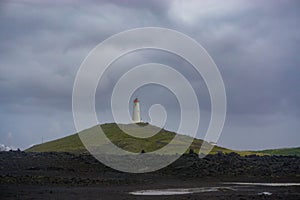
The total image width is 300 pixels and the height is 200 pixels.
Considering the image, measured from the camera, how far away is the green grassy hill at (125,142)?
10044 cm

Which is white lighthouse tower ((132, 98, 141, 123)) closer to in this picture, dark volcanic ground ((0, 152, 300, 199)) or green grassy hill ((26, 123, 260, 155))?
green grassy hill ((26, 123, 260, 155))

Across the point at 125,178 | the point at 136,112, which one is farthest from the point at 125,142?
the point at 125,178

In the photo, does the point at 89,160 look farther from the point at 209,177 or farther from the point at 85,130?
the point at 85,130

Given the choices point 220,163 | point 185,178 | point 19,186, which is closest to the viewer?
point 19,186

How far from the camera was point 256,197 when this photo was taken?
3291 cm

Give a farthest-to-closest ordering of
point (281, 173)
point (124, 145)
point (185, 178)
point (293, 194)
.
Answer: point (124, 145), point (281, 173), point (185, 178), point (293, 194)

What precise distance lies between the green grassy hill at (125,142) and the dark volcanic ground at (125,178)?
2778cm

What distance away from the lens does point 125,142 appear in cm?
10294

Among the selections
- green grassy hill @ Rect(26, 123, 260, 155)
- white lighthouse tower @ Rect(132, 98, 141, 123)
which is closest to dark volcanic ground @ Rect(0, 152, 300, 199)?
green grassy hill @ Rect(26, 123, 260, 155)

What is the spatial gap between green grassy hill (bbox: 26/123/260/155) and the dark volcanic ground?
91.1 feet

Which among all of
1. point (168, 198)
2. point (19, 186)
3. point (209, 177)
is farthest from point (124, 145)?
point (168, 198)

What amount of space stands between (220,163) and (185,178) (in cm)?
1340

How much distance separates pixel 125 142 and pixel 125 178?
51995 millimetres

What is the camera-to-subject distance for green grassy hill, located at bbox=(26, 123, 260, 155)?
10044 centimetres
